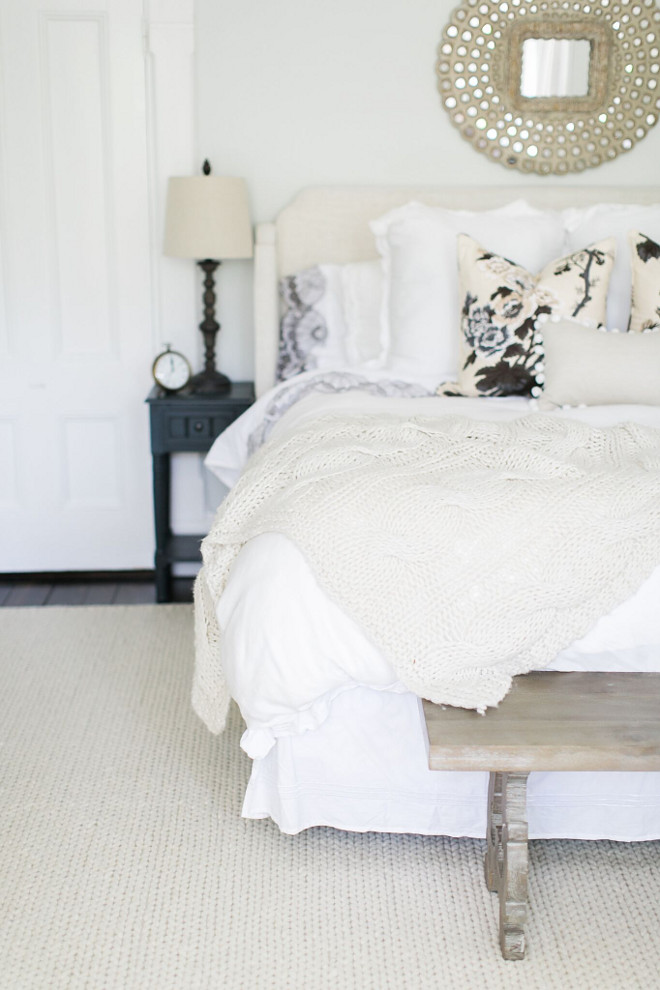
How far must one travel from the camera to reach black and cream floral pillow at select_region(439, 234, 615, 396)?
2623 millimetres

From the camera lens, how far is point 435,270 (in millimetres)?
2822

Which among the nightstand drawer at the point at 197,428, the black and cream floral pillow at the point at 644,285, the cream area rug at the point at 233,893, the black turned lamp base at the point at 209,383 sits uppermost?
the black and cream floral pillow at the point at 644,285

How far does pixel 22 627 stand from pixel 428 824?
160 cm

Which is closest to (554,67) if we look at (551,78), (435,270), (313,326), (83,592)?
(551,78)

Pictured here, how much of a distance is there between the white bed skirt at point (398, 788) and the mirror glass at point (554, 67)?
7.40ft

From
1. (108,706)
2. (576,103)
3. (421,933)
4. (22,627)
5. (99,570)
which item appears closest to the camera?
(421,933)

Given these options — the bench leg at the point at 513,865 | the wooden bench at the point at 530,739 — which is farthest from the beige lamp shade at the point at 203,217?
the bench leg at the point at 513,865

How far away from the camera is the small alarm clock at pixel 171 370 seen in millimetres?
3146

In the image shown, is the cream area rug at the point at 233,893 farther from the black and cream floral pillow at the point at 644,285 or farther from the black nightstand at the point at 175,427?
the black and cream floral pillow at the point at 644,285

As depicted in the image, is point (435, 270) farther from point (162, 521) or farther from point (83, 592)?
point (83, 592)

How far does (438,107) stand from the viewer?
322 centimetres

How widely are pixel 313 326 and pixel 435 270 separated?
0.45 meters

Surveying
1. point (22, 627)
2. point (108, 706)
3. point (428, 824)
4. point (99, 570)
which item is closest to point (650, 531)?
point (428, 824)

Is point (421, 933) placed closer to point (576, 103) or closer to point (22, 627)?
point (22, 627)
